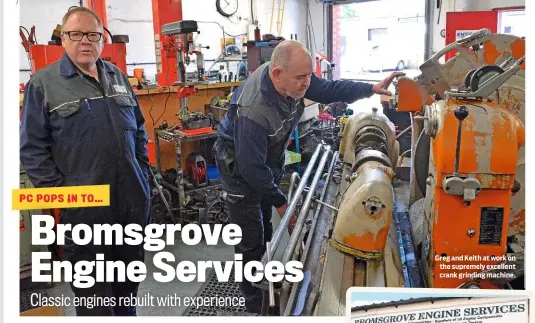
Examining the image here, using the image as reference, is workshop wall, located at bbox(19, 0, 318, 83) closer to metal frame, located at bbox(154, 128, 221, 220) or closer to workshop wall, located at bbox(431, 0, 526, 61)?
workshop wall, located at bbox(431, 0, 526, 61)

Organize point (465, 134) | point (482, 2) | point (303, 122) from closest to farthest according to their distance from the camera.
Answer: point (465, 134)
point (482, 2)
point (303, 122)

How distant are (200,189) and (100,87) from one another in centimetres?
109

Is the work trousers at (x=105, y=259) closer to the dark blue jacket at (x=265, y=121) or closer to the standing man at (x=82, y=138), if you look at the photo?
the standing man at (x=82, y=138)

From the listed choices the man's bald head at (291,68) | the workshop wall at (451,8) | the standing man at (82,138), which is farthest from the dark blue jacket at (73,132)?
the workshop wall at (451,8)

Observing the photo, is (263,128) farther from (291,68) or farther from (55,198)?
(55,198)

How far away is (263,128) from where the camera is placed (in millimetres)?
1548

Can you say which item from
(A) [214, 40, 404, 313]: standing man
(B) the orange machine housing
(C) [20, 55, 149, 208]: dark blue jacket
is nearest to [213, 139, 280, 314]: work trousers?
(A) [214, 40, 404, 313]: standing man

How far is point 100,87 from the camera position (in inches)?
54.4

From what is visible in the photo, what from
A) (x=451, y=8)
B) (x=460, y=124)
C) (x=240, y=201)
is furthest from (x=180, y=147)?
(x=460, y=124)

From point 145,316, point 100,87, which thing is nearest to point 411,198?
point 145,316

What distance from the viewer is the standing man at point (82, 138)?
130cm

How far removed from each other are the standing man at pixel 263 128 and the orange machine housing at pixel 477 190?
1.60ft

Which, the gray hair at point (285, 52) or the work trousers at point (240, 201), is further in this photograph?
the work trousers at point (240, 201)

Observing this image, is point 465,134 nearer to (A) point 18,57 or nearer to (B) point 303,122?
(A) point 18,57
